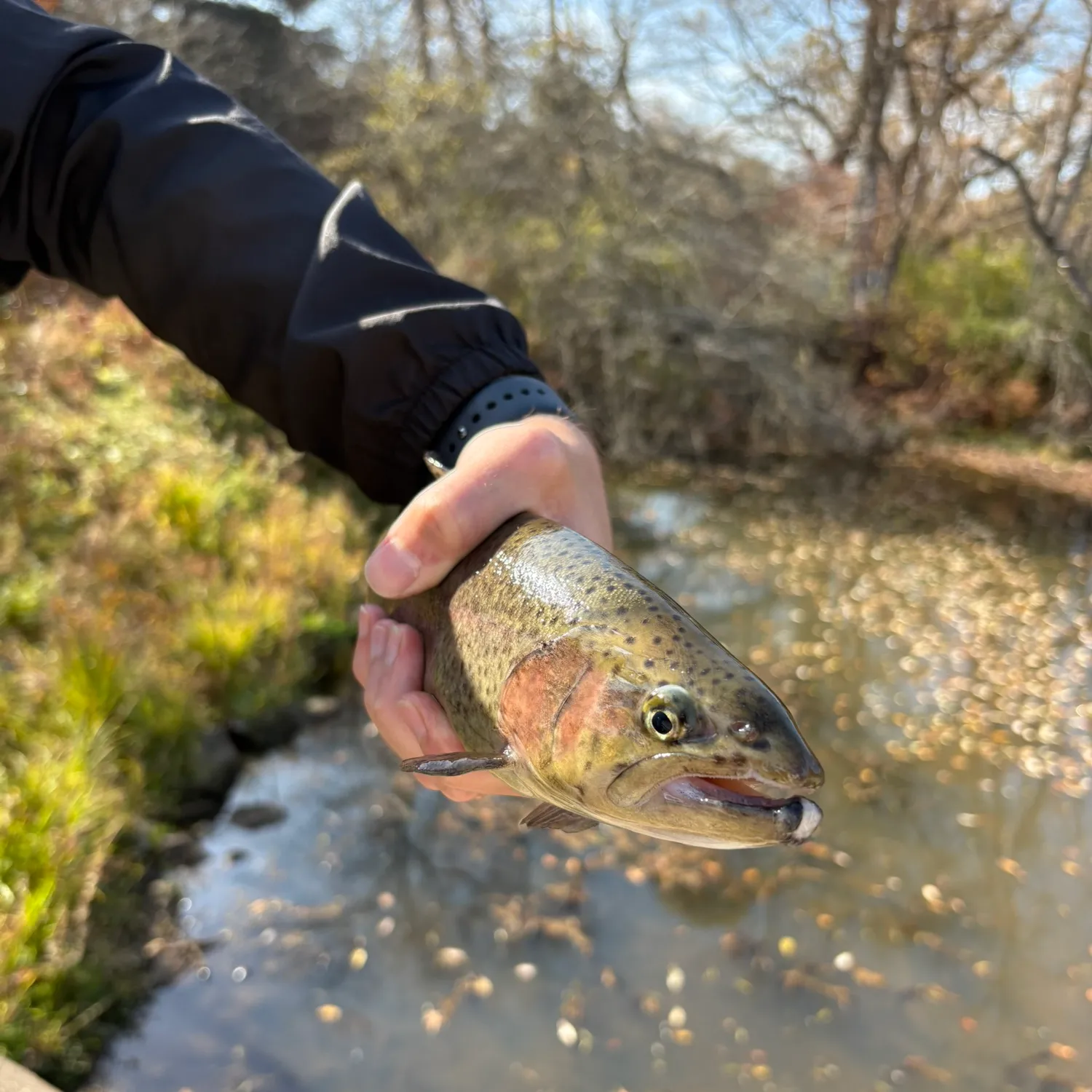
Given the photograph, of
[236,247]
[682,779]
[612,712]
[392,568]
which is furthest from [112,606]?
[682,779]

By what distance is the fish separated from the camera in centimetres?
139

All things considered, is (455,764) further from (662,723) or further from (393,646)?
(393,646)

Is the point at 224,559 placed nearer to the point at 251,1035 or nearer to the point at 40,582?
the point at 40,582

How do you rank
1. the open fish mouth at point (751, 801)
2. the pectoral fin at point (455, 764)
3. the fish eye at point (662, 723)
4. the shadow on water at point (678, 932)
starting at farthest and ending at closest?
the shadow on water at point (678, 932) → the pectoral fin at point (455, 764) → the fish eye at point (662, 723) → the open fish mouth at point (751, 801)

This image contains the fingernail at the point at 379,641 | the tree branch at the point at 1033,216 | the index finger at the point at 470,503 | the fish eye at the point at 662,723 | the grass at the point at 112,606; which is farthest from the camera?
the tree branch at the point at 1033,216

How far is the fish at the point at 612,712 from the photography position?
4.56 feet

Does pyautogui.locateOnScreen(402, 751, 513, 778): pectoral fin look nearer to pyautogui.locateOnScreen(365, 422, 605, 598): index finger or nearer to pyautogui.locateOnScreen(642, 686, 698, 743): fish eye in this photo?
pyautogui.locateOnScreen(642, 686, 698, 743): fish eye

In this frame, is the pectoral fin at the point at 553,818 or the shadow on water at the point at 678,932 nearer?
the pectoral fin at the point at 553,818

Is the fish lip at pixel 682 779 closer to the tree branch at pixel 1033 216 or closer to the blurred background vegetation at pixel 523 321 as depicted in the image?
the blurred background vegetation at pixel 523 321

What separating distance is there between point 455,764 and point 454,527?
560 millimetres

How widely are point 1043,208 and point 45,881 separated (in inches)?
794

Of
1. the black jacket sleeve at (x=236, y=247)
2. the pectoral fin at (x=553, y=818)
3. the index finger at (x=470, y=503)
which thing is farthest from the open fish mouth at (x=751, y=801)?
the black jacket sleeve at (x=236, y=247)

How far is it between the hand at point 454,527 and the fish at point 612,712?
0.40ft

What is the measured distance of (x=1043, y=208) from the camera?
1730cm
